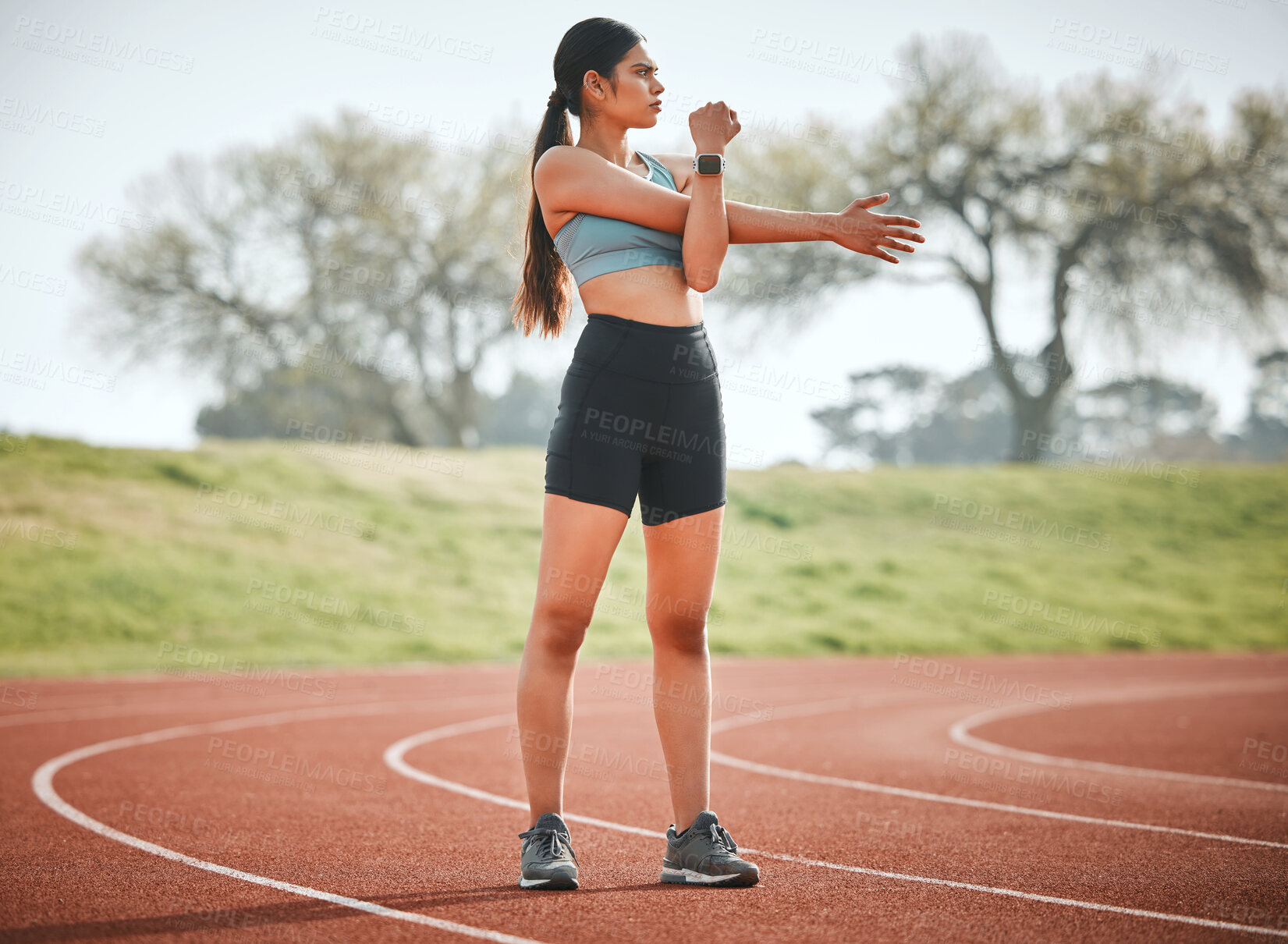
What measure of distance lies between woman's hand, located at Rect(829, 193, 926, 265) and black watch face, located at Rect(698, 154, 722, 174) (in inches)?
14.8

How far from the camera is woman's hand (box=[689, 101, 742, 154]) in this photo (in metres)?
3.14

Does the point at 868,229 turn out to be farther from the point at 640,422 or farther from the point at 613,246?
the point at 640,422

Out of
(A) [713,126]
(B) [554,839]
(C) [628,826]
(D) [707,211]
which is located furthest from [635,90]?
(C) [628,826]

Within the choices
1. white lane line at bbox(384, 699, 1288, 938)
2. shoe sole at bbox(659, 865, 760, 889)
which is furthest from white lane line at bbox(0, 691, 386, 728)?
shoe sole at bbox(659, 865, 760, 889)

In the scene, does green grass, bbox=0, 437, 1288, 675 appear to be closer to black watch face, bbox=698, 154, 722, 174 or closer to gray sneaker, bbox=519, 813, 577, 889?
gray sneaker, bbox=519, 813, 577, 889

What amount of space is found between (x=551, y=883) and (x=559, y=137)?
231cm

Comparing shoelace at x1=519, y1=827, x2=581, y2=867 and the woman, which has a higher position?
the woman

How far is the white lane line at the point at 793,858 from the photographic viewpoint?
2.88 m

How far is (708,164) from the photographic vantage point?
3.09 m

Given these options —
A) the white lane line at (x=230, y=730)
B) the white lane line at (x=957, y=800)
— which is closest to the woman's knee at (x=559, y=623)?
the white lane line at (x=230, y=730)

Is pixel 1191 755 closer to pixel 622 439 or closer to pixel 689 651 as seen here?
pixel 689 651

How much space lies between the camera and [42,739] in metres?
7.43

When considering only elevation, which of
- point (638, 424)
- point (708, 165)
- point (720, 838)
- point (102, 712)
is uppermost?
point (708, 165)

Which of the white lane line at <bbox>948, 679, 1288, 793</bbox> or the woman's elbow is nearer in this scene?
the woman's elbow
